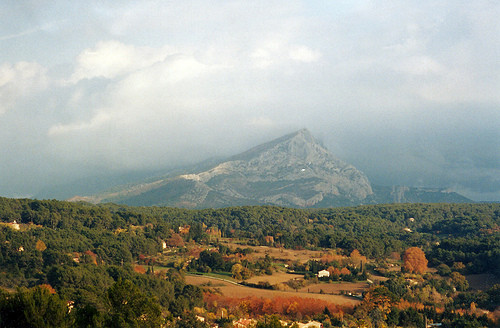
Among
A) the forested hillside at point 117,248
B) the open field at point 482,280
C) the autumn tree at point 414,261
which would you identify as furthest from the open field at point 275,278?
the open field at point 482,280

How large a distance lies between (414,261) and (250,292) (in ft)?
158

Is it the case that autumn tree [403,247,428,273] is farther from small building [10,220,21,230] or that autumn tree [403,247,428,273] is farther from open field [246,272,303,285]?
small building [10,220,21,230]

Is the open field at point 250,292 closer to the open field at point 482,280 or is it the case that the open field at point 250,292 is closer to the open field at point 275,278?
the open field at point 275,278

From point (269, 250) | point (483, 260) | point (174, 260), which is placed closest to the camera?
point (483, 260)

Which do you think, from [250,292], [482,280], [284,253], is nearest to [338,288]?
[250,292]

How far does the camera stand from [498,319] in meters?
74.2

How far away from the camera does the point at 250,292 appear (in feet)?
334

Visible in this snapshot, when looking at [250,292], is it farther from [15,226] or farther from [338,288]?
[15,226]

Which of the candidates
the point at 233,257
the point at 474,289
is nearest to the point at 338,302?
the point at 474,289

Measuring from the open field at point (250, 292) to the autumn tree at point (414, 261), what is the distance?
33.5 meters

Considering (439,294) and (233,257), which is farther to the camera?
(233,257)

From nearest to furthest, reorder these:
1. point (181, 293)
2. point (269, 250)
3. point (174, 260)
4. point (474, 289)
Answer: point (181, 293) → point (474, 289) → point (174, 260) → point (269, 250)

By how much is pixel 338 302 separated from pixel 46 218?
282 ft

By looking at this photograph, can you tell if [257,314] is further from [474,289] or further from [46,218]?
[46,218]
